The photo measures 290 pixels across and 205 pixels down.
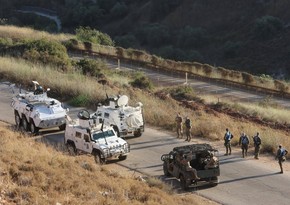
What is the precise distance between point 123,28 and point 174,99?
2466 inches

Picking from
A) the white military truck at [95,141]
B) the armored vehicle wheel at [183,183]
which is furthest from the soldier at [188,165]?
the white military truck at [95,141]

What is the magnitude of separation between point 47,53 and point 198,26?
46536 millimetres

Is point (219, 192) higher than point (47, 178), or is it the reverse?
point (47, 178)

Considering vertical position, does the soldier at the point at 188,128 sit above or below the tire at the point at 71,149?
above

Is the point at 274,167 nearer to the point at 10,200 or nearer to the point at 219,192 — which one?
the point at 219,192

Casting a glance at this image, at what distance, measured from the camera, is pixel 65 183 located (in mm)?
16250

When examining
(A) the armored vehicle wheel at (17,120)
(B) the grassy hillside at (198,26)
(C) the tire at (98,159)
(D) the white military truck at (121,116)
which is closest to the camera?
(C) the tire at (98,159)

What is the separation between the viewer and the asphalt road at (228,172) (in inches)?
760

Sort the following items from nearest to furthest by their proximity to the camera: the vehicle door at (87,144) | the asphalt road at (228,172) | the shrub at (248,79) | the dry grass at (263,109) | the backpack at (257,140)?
the asphalt road at (228,172) < the vehicle door at (87,144) < the backpack at (257,140) < the dry grass at (263,109) < the shrub at (248,79)

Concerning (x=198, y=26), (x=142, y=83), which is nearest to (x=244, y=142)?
(x=142, y=83)

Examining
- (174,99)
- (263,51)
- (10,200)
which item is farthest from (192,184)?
(263,51)

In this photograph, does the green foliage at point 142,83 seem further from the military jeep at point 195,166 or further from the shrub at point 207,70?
the military jeep at point 195,166

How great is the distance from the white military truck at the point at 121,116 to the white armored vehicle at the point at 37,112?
2223mm

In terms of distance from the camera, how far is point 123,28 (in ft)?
314
